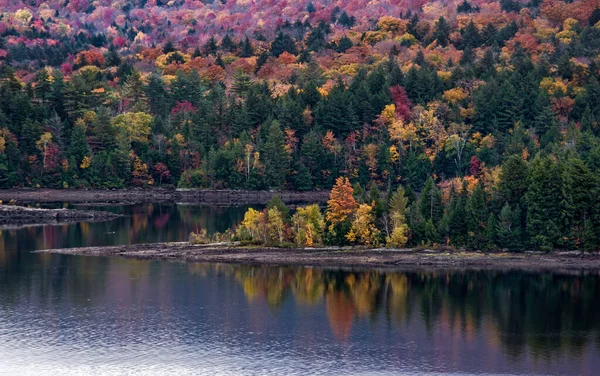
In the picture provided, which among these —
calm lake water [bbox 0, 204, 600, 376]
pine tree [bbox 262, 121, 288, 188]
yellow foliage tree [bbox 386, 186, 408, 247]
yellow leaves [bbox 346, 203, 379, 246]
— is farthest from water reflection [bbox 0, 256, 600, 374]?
pine tree [bbox 262, 121, 288, 188]

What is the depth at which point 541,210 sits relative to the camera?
307 feet

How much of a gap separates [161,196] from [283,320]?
100.0 meters

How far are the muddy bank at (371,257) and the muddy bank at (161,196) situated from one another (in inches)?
2398

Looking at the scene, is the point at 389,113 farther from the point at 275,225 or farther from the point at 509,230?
the point at 509,230

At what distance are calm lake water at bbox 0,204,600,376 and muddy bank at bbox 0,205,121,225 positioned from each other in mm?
31428

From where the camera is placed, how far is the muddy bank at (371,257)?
91.4 meters

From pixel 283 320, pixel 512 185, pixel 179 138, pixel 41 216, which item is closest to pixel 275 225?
pixel 512 185

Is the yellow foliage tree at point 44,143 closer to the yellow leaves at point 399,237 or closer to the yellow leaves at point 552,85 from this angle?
the yellow leaves at point 399,237

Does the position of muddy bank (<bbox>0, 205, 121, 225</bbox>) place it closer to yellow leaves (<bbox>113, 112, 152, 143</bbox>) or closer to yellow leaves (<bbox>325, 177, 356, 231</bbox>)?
yellow leaves (<bbox>113, 112, 152, 143</bbox>)

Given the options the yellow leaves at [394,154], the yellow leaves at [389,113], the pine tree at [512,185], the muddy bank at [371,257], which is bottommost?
the muddy bank at [371,257]

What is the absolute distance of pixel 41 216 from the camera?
134 m

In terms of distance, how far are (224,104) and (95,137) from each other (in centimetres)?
2914

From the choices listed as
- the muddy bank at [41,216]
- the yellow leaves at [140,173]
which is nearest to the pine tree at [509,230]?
the muddy bank at [41,216]

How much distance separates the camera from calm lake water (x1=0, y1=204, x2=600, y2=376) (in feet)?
203
